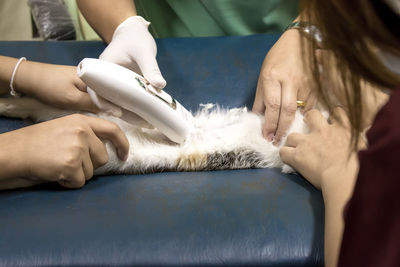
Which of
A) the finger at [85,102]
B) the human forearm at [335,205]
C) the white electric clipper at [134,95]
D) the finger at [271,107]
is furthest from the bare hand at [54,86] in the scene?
the human forearm at [335,205]

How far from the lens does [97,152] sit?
68cm

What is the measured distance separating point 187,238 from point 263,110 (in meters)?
0.43

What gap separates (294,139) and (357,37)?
0.40 metres

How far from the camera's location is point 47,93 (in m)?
0.81

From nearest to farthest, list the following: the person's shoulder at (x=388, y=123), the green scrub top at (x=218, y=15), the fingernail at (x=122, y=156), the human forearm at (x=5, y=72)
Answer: the person's shoulder at (x=388, y=123) < the fingernail at (x=122, y=156) < the human forearm at (x=5, y=72) < the green scrub top at (x=218, y=15)

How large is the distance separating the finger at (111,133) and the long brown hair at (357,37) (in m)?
0.42

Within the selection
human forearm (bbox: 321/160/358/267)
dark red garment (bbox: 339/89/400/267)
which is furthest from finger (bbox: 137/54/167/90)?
dark red garment (bbox: 339/89/400/267)

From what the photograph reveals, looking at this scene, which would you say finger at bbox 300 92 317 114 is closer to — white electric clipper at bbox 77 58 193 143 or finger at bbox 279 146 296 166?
finger at bbox 279 146 296 166

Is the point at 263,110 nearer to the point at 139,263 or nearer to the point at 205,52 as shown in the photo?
the point at 205,52

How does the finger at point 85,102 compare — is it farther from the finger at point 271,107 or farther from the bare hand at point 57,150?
the finger at point 271,107

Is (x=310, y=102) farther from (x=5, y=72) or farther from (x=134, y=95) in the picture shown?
(x=5, y=72)

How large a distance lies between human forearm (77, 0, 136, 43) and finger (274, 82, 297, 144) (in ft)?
1.50

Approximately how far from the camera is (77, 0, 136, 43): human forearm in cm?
100

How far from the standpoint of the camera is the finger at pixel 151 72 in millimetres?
745
